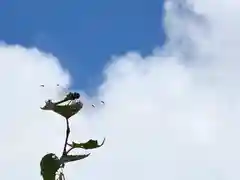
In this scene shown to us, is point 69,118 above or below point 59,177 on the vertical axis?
above

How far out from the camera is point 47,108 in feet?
4.83

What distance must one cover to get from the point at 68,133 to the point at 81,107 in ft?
0.48

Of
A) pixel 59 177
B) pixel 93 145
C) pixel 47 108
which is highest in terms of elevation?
pixel 47 108

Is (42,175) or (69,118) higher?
(69,118)

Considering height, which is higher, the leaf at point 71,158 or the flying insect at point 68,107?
the flying insect at point 68,107

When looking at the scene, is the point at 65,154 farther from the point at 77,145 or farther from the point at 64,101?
A: the point at 64,101

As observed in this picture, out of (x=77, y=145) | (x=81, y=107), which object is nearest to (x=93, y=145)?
(x=77, y=145)

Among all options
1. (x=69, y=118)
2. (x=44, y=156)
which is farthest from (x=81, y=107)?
(x=44, y=156)

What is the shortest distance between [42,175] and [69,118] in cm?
25

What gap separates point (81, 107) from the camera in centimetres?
146

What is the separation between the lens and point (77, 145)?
1.55m

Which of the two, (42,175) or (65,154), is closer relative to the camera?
(42,175)

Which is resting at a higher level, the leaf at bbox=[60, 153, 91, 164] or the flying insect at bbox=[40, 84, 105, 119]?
the flying insect at bbox=[40, 84, 105, 119]

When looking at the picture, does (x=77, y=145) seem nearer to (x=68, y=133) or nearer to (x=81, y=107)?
(x=68, y=133)
